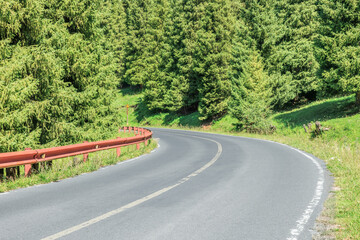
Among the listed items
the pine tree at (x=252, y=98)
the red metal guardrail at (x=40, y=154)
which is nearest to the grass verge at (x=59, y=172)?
the red metal guardrail at (x=40, y=154)

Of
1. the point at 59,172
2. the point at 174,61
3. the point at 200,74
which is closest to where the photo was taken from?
the point at 59,172

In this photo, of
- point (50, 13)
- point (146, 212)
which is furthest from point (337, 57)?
point (146, 212)

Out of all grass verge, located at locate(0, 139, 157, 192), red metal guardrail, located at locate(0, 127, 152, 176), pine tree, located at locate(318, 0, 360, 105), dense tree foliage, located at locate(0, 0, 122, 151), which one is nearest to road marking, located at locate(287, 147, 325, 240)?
grass verge, located at locate(0, 139, 157, 192)

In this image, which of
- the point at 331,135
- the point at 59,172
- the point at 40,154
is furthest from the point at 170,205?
the point at 331,135

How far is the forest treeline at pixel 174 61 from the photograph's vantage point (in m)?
12.8

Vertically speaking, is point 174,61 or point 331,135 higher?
point 174,61

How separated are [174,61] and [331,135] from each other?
103ft

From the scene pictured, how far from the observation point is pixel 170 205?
630cm

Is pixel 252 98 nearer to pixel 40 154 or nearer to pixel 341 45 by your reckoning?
pixel 341 45

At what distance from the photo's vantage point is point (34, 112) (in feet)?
43.2

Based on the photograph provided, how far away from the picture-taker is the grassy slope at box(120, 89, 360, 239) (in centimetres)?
606

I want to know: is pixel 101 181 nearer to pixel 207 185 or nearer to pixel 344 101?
pixel 207 185

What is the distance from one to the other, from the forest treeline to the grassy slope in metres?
1.95

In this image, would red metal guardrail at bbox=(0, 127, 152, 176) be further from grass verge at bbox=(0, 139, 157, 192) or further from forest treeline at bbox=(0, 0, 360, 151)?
forest treeline at bbox=(0, 0, 360, 151)
